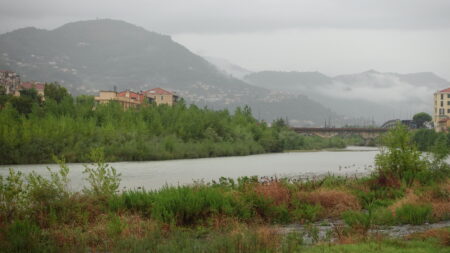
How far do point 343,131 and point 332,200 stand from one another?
467 ft

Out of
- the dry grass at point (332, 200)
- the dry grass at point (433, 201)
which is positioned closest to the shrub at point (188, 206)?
the dry grass at point (332, 200)

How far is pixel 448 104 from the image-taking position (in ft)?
545

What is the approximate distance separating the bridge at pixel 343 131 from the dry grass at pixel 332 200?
129817mm

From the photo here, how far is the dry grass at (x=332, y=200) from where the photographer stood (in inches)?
753

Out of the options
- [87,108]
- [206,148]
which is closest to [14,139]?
[87,108]

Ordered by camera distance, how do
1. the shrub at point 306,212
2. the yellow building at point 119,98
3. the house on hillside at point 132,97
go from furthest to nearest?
1. the yellow building at point 119,98
2. the house on hillside at point 132,97
3. the shrub at point 306,212

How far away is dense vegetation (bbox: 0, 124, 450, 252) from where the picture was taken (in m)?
11.8

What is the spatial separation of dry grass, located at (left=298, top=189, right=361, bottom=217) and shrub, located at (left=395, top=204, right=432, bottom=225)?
2.75 metres

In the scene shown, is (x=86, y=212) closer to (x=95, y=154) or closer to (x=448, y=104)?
(x=95, y=154)

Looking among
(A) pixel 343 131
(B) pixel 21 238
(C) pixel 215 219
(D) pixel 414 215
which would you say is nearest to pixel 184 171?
(C) pixel 215 219

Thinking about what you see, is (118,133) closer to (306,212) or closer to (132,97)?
(306,212)

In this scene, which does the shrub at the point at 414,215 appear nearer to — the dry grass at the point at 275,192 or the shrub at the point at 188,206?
→ the dry grass at the point at 275,192

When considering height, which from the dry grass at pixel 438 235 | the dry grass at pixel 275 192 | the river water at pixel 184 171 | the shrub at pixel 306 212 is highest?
the dry grass at pixel 275 192

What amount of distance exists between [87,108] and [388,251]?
74362mm
